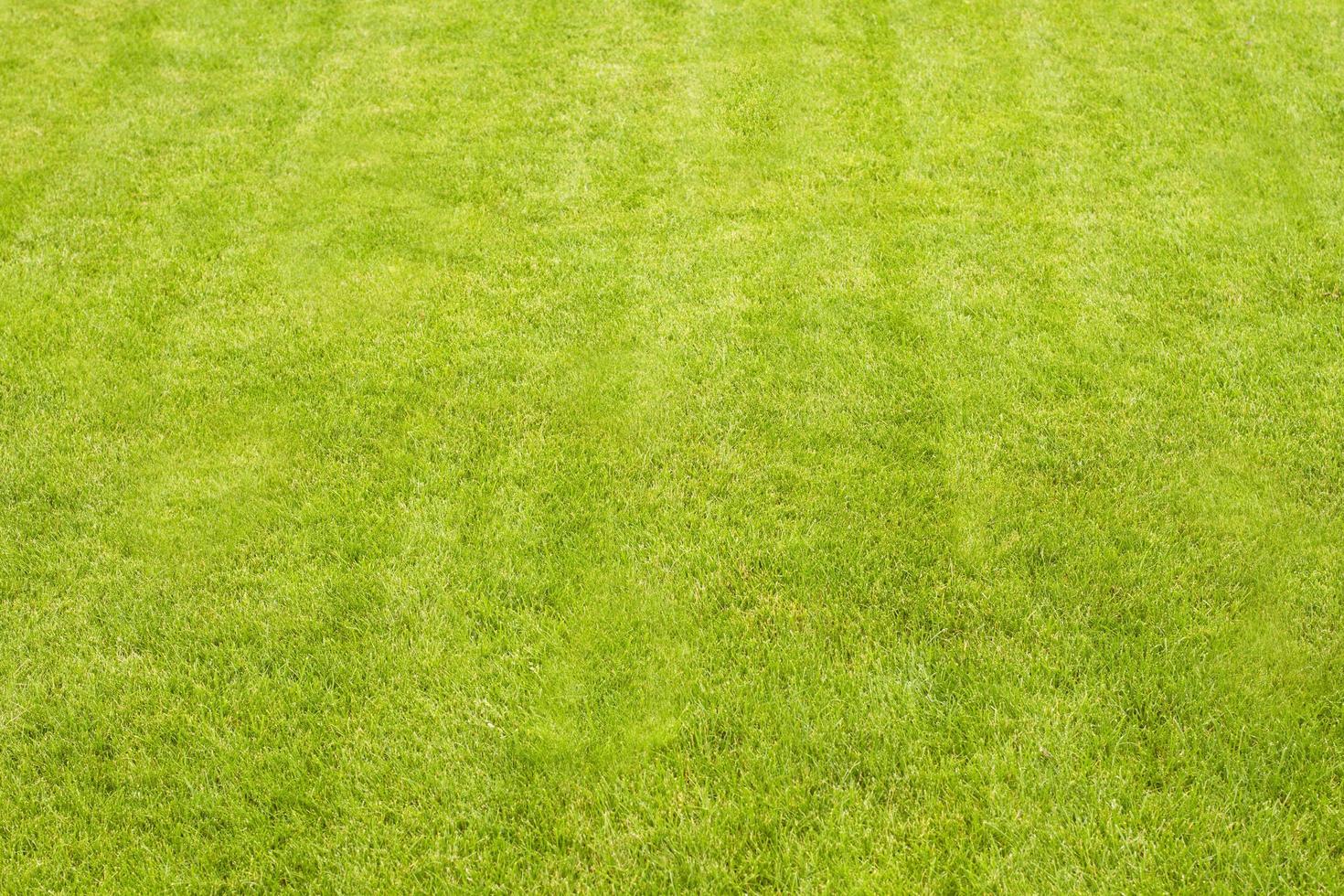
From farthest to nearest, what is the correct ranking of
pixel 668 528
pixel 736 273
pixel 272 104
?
pixel 272 104, pixel 736 273, pixel 668 528

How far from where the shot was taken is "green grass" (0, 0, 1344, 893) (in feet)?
11.8

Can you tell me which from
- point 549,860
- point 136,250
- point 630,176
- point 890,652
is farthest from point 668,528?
point 136,250

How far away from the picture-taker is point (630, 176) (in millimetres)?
7266

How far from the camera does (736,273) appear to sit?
6258 millimetres

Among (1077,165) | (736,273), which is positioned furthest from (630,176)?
(1077,165)

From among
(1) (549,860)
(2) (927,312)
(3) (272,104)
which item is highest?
(3) (272,104)

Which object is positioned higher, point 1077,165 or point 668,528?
point 1077,165

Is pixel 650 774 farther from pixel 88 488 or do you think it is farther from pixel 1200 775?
pixel 88 488

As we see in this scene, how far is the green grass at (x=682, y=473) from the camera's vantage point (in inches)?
141

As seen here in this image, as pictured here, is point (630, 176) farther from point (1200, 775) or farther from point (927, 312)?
point (1200, 775)

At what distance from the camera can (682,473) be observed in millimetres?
4957

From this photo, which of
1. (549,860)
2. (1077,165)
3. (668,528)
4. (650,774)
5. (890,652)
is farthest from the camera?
(1077,165)

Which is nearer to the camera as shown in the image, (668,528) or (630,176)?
(668,528)

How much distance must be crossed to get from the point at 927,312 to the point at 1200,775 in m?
3.04
